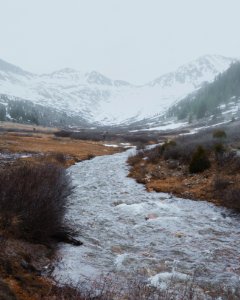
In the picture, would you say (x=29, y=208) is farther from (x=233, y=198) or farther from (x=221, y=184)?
(x=221, y=184)

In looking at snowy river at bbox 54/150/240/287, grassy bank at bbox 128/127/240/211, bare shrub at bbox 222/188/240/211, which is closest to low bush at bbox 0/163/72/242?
snowy river at bbox 54/150/240/287

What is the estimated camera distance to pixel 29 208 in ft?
40.8

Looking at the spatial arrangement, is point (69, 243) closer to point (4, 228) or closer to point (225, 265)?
point (4, 228)

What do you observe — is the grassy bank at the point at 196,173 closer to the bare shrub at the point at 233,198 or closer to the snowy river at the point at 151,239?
the bare shrub at the point at 233,198

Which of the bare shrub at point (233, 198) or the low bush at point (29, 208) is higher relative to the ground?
the low bush at point (29, 208)

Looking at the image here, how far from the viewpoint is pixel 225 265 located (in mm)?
12555

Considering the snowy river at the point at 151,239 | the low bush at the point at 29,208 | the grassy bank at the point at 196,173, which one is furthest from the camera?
the grassy bank at the point at 196,173

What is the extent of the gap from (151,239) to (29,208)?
5.45m

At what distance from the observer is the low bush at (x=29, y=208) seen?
39.6 ft

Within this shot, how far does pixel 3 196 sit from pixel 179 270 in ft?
21.0

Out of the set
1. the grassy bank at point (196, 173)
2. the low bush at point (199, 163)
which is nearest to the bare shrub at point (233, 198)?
the grassy bank at point (196, 173)

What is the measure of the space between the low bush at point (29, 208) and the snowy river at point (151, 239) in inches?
41.2

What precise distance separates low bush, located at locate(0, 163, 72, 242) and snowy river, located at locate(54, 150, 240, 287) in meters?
1.05

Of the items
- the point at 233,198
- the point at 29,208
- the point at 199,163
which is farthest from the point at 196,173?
the point at 29,208
